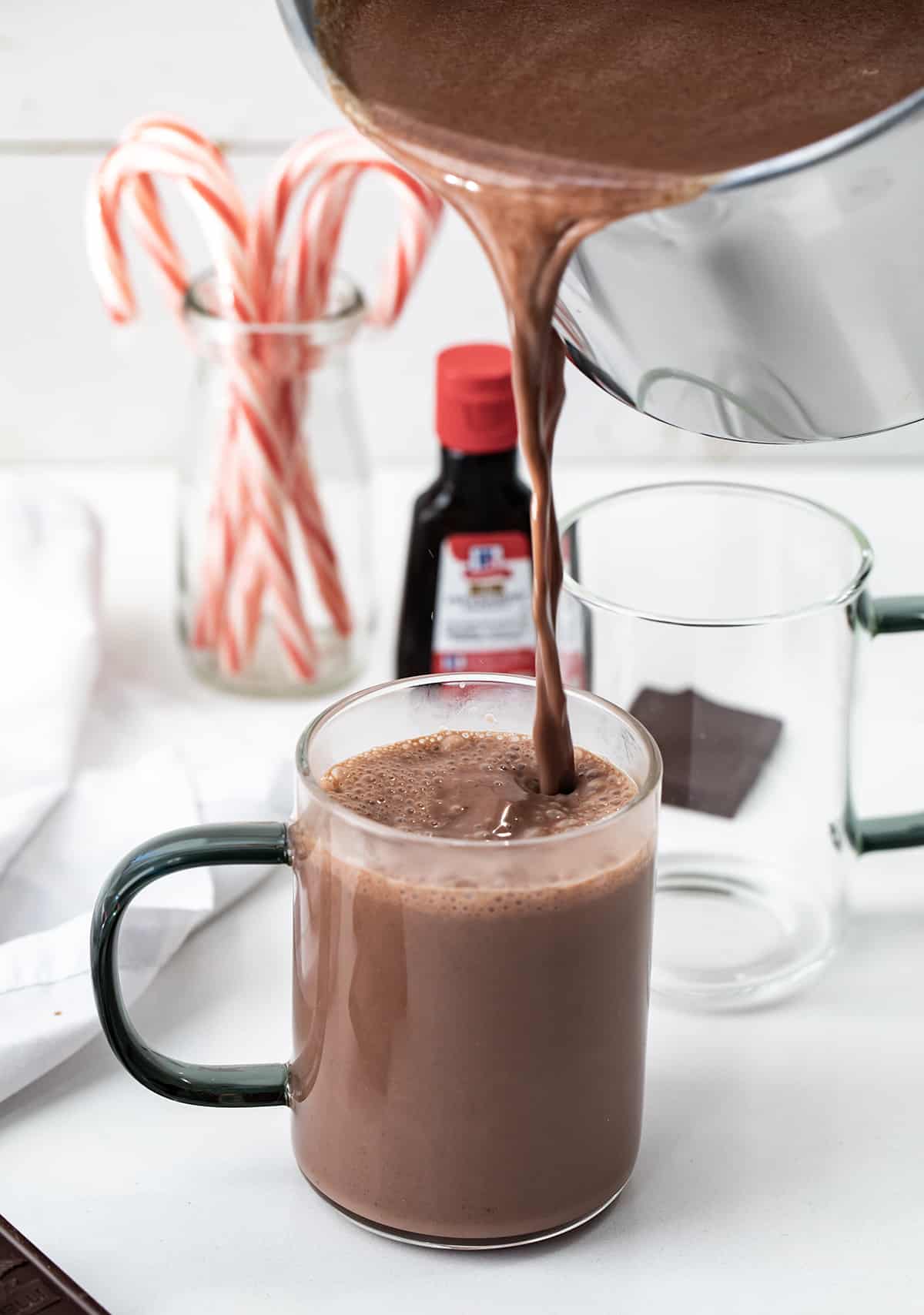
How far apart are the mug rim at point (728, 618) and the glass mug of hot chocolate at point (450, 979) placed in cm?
9

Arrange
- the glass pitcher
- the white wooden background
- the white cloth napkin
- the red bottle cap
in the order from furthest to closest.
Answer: the white wooden background, the red bottle cap, the white cloth napkin, the glass pitcher

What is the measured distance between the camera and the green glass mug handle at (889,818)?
0.71 m

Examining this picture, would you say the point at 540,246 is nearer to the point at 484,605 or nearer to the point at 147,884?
the point at 147,884

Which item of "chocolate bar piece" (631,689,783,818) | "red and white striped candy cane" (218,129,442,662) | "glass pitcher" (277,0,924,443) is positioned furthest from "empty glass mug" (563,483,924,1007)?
Result: "red and white striped candy cane" (218,129,442,662)

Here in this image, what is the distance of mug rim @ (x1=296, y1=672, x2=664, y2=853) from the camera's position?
54cm

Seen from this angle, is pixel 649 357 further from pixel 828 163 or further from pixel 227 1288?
pixel 227 1288

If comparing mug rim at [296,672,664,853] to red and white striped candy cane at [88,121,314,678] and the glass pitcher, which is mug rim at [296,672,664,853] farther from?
red and white striped candy cane at [88,121,314,678]

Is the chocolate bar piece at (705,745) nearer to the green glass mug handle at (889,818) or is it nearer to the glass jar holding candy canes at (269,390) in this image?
the green glass mug handle at (889,818)

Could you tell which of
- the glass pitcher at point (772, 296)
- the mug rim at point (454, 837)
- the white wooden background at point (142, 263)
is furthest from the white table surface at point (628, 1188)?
the white wooden background at point (142, 263)

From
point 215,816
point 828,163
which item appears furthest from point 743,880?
point 828,163

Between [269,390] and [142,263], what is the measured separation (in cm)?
34

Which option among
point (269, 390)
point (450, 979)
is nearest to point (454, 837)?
point (450, 979)

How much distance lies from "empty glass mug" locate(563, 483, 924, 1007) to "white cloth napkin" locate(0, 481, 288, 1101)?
0.60ft

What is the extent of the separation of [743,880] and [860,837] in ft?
0.21
